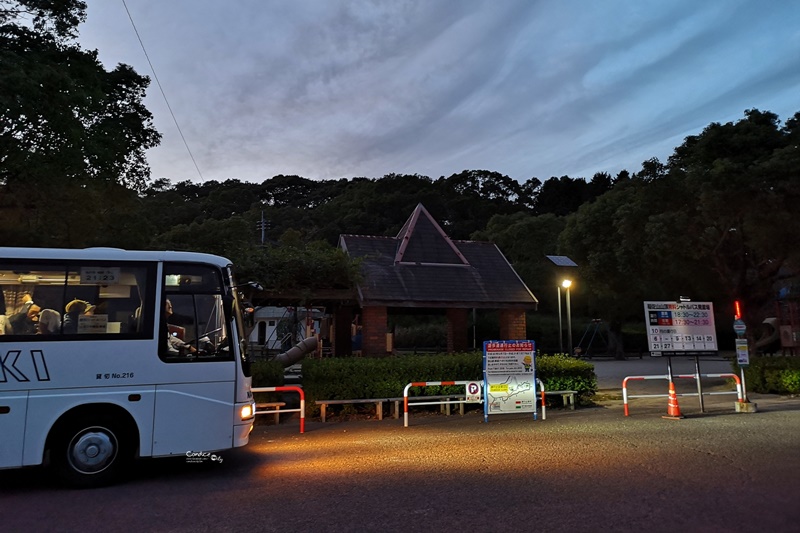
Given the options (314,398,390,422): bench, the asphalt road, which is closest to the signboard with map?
the asphalt road

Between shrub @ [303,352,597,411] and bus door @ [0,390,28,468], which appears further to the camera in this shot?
shrub @ [303,352,597,411]

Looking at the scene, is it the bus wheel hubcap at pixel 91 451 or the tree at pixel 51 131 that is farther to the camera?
the tree at pixel 51 131

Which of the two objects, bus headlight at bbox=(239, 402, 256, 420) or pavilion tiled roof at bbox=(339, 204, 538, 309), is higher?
pavilion tiled roof at bbox=(339, 204, 538, 309)

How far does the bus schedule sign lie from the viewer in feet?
41.7

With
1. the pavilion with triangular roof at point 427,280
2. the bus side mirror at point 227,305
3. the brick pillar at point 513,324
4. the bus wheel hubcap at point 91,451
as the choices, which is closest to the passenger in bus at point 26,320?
the bus wheel hubcap at point 91,451

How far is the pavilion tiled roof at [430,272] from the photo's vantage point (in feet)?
56.3

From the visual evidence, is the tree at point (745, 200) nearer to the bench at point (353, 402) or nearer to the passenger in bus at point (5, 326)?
the bench at point (353, 402)

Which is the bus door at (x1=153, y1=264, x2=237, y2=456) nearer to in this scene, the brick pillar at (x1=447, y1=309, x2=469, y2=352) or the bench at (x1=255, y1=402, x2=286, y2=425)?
the bench at (x1=255, y1=402, x2=286, y2=425)

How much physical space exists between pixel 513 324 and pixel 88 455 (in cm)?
1421

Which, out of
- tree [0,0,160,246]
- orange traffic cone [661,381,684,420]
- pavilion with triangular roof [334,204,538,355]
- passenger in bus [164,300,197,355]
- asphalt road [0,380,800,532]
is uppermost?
tree [0,0,160,246]

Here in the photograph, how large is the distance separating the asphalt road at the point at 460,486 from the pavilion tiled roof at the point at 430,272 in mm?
6877

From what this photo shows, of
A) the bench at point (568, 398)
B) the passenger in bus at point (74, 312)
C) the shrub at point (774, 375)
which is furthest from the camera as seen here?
the shrub at point (774, 375)

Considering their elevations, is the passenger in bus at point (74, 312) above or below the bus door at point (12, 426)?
above

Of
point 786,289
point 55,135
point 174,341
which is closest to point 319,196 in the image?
point 786,289
